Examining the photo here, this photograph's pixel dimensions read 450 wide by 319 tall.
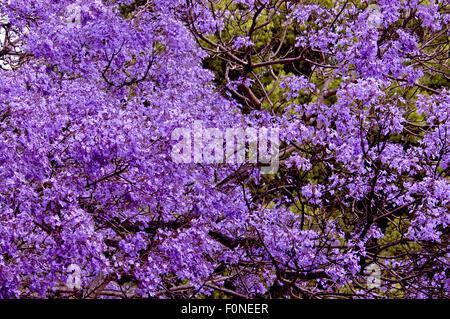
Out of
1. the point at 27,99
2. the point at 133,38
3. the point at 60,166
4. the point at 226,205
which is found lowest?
the point at 226,205

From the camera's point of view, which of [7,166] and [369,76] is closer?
[7,166]

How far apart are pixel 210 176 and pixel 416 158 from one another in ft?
8.71

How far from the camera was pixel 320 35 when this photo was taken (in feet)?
25.2

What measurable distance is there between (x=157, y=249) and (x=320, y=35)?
3710 mm

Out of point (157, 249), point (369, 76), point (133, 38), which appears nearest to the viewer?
point (157, 249)

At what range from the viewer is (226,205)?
7410 mm

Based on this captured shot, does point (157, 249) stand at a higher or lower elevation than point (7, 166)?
lower

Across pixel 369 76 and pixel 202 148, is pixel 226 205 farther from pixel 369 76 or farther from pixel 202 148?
pixel 369 76

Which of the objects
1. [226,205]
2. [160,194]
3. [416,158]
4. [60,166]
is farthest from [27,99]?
[416,158]

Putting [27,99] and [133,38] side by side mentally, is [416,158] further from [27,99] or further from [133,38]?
[27,99]
